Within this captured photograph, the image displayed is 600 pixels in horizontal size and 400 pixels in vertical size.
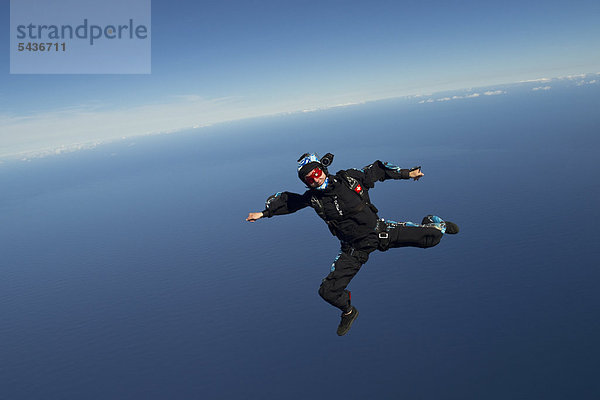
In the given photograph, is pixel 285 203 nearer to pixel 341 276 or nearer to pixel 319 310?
pixel 341 276

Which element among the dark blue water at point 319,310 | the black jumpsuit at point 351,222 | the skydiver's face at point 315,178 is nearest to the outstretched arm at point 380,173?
the black jumpsuit at point 351,222

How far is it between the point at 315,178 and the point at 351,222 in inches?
47.8

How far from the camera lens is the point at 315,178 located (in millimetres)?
5496

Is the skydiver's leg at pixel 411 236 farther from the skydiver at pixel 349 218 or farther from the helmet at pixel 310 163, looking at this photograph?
the helmet at pixel 310 163

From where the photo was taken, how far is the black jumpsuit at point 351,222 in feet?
19.4

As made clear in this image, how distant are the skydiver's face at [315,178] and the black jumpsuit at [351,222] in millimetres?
280

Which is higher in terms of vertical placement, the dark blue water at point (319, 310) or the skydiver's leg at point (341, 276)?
the skydiver's leg at point (341, 276)

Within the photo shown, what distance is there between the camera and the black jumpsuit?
5926mm

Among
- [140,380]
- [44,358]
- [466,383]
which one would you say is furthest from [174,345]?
[466,383]

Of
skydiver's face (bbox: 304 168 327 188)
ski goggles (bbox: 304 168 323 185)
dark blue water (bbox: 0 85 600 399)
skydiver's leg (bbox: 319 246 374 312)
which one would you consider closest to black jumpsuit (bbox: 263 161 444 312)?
skydiver's leg (bbox: 319 246 374 312)

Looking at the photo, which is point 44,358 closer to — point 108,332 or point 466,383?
point 108,332

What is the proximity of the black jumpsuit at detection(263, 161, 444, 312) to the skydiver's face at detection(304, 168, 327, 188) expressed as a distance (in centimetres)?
28

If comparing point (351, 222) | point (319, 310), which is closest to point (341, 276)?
point (351, 222)

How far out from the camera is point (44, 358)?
80.2 meters
